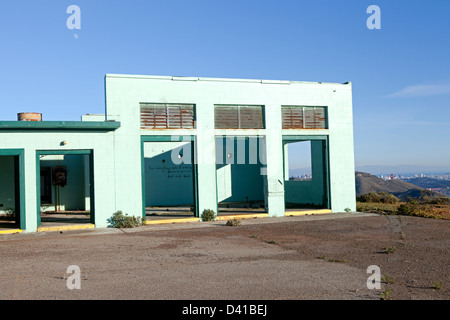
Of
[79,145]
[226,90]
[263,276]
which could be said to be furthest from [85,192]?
[263,276]

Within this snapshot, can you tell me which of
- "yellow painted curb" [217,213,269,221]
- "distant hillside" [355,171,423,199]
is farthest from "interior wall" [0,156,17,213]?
"distant hillside" [355,171,423,199]

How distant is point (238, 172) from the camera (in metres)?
27.3

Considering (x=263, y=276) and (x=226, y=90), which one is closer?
(x=263, y=276)

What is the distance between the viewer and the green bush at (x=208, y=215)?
55.5ft

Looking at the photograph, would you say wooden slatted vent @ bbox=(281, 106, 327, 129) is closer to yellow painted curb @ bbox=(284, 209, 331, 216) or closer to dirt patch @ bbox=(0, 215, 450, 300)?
yellow painted curb @ bbox=(284, 209, 331, 216)

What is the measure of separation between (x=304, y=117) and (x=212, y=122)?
4101 mm

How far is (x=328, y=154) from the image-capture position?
1895 cm

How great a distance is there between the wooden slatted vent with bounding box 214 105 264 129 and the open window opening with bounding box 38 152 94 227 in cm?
874

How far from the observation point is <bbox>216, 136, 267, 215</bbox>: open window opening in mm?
26703

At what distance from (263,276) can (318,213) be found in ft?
37.6

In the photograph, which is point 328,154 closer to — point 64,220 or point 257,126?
point 257,126

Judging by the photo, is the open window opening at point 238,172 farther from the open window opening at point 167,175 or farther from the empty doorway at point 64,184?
the empty doorway at point 64,184

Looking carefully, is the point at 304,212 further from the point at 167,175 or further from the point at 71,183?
the point at 71,183

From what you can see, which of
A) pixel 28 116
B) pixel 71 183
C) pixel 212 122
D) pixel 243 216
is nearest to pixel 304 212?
pixel 243 216
